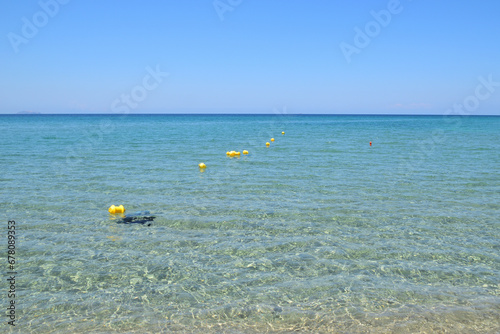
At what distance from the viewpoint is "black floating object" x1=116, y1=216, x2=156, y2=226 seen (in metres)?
11.7

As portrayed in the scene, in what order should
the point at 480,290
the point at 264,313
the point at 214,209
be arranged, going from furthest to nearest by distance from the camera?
the point at 214,209 → the point at 480,290 → the point at 264,313

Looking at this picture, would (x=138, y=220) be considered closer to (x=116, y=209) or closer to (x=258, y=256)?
(x=116, y=209)

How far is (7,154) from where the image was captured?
2731 centimetres

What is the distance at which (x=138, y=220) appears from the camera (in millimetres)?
11828

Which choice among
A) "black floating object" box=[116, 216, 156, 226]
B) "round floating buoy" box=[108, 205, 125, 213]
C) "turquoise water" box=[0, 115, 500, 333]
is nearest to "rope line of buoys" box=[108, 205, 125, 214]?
"round floating buoy" box=[108, 205, 125, 213]

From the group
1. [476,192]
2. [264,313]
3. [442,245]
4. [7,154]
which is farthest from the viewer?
[7,154]

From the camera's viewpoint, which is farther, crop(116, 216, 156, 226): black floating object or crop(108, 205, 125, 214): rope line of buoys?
crop(108, 205, 125, 214): rope line of buoys

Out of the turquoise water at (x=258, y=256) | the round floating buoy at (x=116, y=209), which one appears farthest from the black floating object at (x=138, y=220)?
the round floating buoy at (x=116, y=209)

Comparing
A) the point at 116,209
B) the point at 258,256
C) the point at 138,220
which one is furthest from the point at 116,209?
the point at 258,256

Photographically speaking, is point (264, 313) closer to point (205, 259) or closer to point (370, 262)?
point (205, 259)

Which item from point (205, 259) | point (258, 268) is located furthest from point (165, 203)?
point (258, 268)

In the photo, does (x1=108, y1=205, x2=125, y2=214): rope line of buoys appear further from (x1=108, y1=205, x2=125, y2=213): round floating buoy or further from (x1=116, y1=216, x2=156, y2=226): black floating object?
(x1=116, y1=216, x2=156, y2=226): black floating object

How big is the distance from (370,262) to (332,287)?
1628mm

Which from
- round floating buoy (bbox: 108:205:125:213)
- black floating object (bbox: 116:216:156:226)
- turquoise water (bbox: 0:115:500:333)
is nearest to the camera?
turquoise water (bbox: 0:115:500:333)
